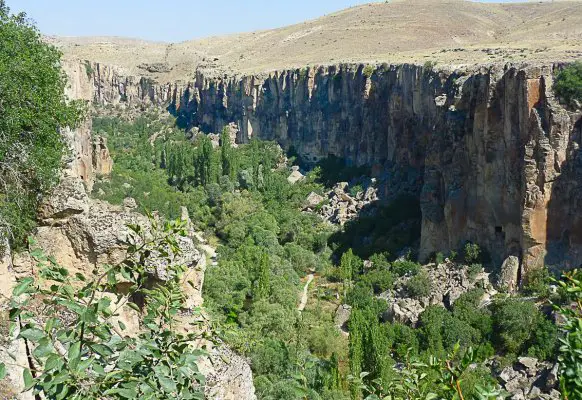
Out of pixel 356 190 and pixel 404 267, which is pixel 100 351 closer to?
pixel 404 267

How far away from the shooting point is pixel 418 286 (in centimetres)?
2619

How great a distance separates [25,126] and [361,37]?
6823 centimetres

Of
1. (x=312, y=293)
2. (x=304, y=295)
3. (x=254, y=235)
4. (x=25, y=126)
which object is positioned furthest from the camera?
(x=254, y=235)

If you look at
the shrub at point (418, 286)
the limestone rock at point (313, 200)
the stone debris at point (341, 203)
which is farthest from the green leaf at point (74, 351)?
the limestone rock at point (313, 200)

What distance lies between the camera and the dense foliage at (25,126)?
28.9 ft

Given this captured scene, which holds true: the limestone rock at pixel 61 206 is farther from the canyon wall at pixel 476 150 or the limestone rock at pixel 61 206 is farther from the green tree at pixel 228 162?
the green tree at pixel 228 162

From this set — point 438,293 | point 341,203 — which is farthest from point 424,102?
point 438,293

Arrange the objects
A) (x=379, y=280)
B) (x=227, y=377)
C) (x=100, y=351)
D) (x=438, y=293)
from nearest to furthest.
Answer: (x=100, y=351) < (x=227, y=377) < (x=438, y=293) < (x=379, y=280)

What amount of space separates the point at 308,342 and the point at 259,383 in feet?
20.5

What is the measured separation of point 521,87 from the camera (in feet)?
79.2

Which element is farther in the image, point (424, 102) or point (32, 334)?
point (424, 102)

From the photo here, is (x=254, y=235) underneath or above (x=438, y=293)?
above

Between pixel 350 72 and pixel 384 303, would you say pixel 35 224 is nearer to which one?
pixel 384 303

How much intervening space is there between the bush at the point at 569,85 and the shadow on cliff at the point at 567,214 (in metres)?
0.92
